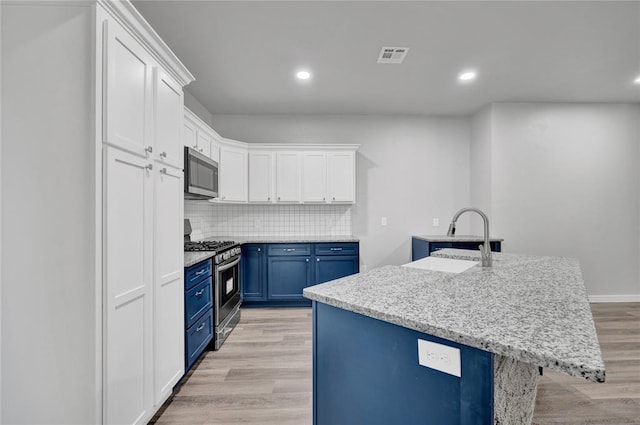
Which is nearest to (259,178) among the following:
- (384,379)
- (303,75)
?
(303,75)

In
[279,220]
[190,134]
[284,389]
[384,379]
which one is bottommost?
[284,389]

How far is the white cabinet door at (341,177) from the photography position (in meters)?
4.23

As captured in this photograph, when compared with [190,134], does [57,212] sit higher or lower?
lower

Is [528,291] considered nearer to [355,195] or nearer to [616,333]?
[616,333]

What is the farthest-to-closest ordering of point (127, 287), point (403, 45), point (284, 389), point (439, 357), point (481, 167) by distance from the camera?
point (481, 167), point (403, 45), point (284, 389), point (127, 287), point (439, 357)

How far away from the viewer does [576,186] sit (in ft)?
13.6

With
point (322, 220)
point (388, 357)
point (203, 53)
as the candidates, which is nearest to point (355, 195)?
point (322, 220)

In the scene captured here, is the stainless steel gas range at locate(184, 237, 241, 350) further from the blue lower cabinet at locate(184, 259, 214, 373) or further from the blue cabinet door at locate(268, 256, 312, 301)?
the blue cabinet door at locate(268, 256, 312, 301)

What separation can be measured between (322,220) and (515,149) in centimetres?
291

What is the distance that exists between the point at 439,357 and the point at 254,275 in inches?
128

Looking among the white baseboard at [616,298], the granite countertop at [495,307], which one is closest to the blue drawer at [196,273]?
the granite countertop at [495,307]

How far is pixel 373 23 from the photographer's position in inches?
91.5

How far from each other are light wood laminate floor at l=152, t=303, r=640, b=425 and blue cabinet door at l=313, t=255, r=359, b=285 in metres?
1.01

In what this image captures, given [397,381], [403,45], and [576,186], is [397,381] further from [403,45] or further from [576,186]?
[576,186]
